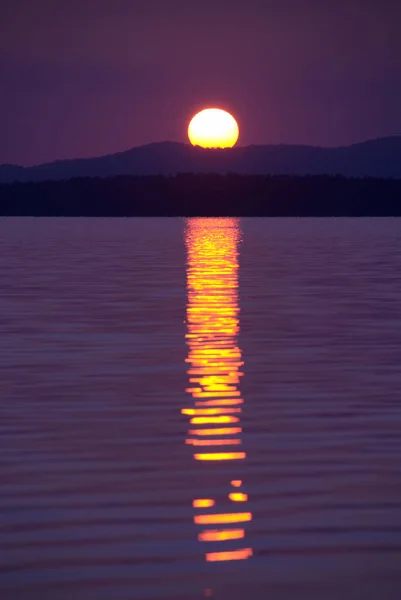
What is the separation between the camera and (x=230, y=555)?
7926 mm

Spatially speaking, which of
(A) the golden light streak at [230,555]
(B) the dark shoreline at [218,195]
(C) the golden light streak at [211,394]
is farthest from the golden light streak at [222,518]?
(B) the dark shoreline at [218,195]

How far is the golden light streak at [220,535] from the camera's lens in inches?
325

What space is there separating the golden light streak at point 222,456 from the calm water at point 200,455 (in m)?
0.05

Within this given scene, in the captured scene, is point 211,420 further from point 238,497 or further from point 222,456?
point 238,497

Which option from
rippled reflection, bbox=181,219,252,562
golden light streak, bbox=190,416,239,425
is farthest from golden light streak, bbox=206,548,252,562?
golden light streak, bbox=190,416,239,425

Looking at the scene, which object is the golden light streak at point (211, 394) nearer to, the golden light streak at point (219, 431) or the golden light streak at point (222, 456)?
the golden light streak at point (219, 431)

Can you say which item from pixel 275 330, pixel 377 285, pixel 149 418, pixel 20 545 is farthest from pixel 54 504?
pixel 377 285

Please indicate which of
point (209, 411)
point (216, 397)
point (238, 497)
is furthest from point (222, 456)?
point (216, 397)

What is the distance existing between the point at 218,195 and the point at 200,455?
18536 cm

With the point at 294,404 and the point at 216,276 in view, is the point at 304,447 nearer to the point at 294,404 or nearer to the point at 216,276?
the point at 294,404

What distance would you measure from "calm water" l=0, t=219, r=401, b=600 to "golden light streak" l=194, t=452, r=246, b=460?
47 mm

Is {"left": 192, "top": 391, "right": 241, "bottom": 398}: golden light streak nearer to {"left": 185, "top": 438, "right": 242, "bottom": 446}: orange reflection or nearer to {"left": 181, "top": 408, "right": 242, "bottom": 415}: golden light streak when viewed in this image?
{"left": 181, "top": 408, "right": 242, "bottom": 415}: golden light streak

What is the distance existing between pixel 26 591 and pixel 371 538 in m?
1.99

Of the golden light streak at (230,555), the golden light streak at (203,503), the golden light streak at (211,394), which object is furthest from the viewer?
the golden light streak at (211,394)
